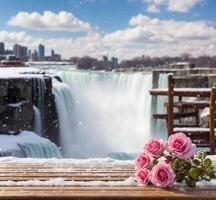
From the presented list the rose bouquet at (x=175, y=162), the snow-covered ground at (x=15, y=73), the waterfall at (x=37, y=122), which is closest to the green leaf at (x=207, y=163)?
the rose bouquet at (x=175, y=162)

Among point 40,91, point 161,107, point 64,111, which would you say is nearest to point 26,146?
point 40,91

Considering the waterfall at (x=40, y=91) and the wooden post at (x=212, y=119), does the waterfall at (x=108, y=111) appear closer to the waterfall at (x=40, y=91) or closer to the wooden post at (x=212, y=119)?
the waterfall at (x=40, y=91)

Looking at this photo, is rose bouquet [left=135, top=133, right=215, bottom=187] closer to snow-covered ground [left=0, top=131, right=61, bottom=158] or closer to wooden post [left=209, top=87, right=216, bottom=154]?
wooden post [left=209, top=87, right=216, bottom=154]

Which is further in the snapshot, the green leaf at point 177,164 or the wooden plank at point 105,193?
the green leaf at point 177,164

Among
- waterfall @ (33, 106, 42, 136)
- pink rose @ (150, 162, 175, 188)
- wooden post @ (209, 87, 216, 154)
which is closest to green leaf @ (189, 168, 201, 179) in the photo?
pink rose @ (150, 162, 175, 188)

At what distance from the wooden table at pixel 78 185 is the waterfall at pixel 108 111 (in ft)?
49.5

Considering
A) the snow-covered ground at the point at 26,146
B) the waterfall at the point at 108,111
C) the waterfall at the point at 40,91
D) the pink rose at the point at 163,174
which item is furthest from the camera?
the waterfall at the point at 108,111

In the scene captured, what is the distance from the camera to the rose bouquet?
319cm

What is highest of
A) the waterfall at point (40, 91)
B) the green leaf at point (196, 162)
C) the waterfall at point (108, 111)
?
the green leaf at point (196, 162)

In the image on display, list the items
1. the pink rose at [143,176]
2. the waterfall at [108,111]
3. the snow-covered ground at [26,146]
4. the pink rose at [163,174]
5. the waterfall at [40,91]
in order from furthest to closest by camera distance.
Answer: the waterfall at [108,111] < the waterfall at [40,91] < the snow-covered ground at [26,146] < the pink rose at [143,176] < the pink rose at [163,174]

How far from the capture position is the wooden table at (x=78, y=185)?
3.01 meters

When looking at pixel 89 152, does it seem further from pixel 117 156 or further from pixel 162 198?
pixel 162 198

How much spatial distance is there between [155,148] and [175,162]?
15cm

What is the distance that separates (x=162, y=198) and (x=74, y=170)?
108 centimetres
